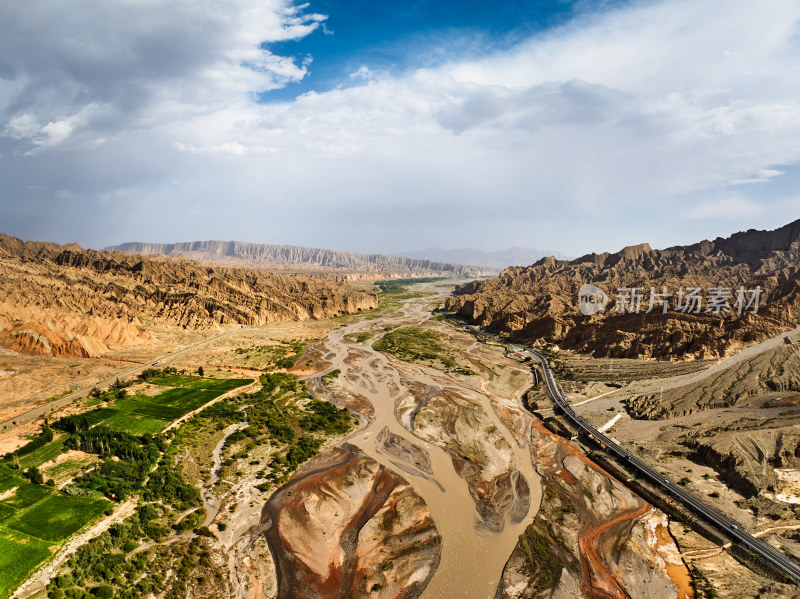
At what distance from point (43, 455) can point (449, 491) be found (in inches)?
1726

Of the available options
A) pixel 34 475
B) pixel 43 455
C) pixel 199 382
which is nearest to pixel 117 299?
pixel 199 382

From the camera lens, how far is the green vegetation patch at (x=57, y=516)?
94.1ft

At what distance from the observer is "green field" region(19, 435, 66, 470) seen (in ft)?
123

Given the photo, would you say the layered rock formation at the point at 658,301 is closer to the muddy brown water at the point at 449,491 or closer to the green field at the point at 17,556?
the muddy brown water at the point at 449,491

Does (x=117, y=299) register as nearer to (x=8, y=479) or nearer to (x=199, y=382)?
(x=199, y=382)

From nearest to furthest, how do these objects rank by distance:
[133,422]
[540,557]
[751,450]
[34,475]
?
[540,557] → [34,475] → [751,450] → [133,422]

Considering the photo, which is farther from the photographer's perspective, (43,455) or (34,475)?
(43,455)

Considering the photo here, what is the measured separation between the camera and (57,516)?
30.4m

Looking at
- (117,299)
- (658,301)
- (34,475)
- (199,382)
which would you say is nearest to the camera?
(34,475)

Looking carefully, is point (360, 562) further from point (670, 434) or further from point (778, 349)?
point (778, 349)

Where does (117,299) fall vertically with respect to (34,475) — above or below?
above

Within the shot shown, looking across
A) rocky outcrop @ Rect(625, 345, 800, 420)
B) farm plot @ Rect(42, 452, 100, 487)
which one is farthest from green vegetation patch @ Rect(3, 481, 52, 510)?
rocky outcrop @ Rect(625, 345, 800, 420)

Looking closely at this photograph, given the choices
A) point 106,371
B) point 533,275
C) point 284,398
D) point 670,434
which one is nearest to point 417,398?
point 284,398

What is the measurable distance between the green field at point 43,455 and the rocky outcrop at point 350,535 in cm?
2575
